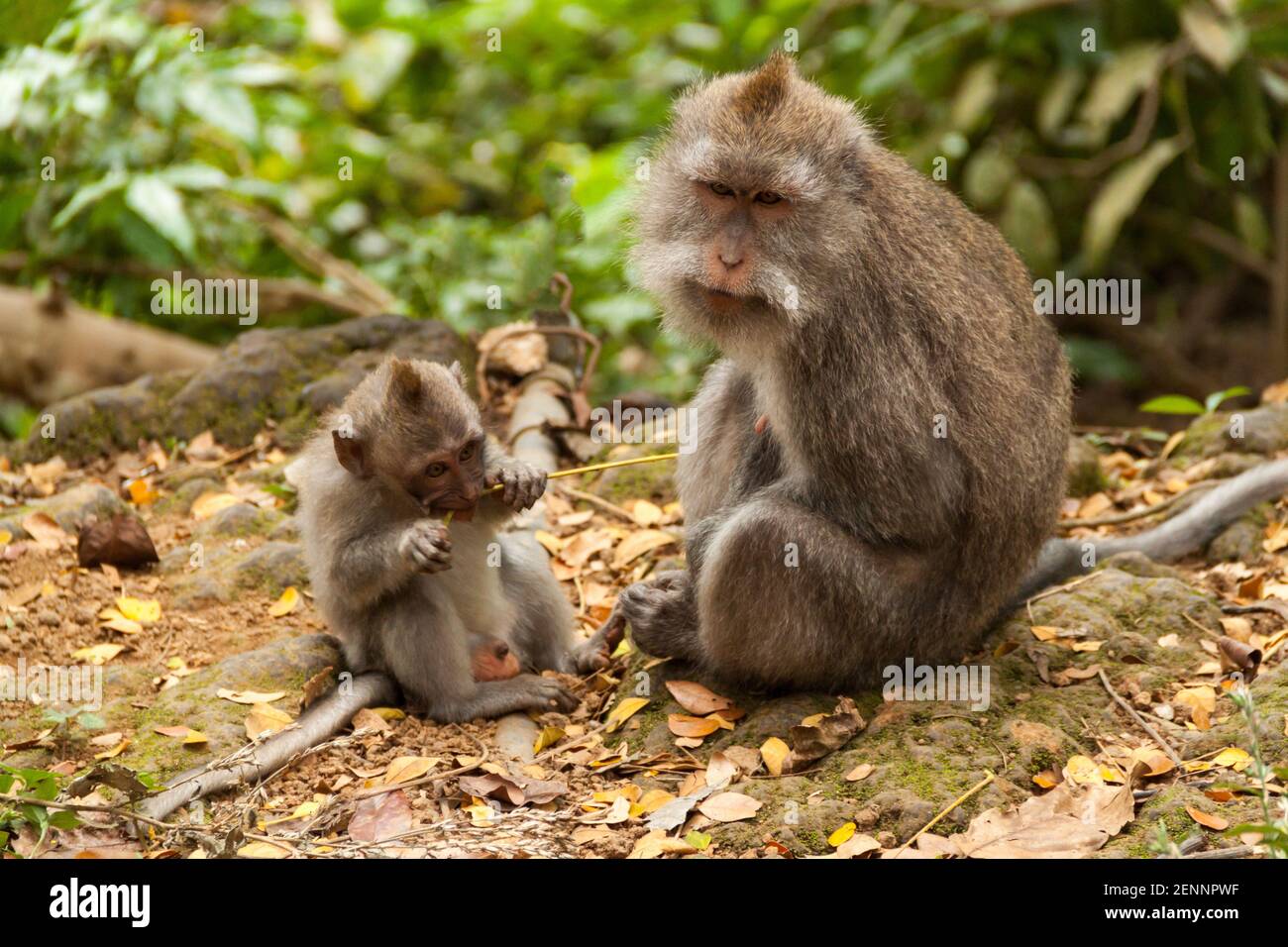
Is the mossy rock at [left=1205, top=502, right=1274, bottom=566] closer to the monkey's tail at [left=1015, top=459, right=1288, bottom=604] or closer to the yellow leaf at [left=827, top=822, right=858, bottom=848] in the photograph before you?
the monkey's tail at [left=1015, top=459, right=1288, bottom=604]

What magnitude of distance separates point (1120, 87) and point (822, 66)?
2.91 m

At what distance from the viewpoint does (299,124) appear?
13469 mm

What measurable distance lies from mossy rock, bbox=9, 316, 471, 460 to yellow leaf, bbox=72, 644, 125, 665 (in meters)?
2.33

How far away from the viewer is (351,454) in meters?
5.79

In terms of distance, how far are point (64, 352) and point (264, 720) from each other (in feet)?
18.1

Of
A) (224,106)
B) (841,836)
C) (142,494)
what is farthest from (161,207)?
(841,836)

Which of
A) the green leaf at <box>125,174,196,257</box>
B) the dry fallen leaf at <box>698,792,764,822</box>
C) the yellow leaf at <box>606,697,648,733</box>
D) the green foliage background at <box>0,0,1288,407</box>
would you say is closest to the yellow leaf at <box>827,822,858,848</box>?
the dry fallen leaf at <box>698,792,764,822</box>

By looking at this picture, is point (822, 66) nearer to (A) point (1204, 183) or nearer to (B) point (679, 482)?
(A) point (1204, 183)

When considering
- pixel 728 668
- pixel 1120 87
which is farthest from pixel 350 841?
pixel 1120 87

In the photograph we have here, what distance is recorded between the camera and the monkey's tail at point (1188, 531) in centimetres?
678

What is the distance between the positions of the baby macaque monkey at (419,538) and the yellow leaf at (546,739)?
0.59 ft

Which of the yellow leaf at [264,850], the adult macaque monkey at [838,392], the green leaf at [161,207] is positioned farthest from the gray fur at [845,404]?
the green leaf at [161,207]

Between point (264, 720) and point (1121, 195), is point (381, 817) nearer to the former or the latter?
point (264, 720)

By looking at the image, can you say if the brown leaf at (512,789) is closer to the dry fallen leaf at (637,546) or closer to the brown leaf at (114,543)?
the dry fallen leaf at (637,546)
